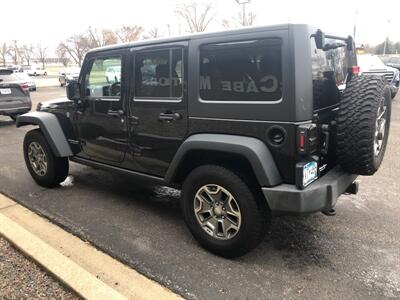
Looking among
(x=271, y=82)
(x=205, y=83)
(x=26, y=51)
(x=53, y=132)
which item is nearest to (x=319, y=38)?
(x=271, y=82)

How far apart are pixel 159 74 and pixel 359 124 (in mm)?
1800

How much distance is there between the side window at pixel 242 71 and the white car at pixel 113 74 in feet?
3.75

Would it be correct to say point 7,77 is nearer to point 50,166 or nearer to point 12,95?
point 12,95

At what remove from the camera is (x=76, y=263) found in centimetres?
312

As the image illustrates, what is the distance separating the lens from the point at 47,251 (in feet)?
10.6

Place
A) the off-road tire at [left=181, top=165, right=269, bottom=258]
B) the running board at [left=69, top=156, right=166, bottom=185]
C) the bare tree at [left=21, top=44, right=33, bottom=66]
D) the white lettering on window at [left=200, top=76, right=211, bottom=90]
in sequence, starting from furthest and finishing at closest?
the bare tree at [left=21, top=44, right=33, bottom=66] < the running board at [left=69, top=156, right=166, bottom=185] < the white lettering on window at [left=200, top=76, right=211, bottom=90] < the off-road tire at [left=181, top=165, right=269, bottom=258]

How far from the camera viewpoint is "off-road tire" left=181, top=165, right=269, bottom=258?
2.98 m

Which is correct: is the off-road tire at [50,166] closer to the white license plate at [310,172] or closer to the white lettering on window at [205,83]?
the white lettering on window at [205,83]

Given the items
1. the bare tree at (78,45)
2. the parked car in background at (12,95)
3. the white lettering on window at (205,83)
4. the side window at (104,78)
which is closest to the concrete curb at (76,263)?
the side window at (104,78)

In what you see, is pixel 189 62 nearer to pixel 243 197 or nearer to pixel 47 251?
pixel 243 197

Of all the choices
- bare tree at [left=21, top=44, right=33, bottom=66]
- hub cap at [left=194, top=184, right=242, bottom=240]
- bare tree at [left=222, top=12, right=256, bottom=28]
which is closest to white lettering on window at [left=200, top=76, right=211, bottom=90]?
hub cap at [left=194, top=184, right=242, bottom=240]

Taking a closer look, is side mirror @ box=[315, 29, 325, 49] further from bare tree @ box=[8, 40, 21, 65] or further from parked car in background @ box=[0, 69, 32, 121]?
bare tree @ box=[8, 40, 21, 65]

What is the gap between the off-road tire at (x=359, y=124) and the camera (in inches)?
110

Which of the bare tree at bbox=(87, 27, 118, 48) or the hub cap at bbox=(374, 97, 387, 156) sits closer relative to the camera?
the hub cap at bbox=(374, 97, 387, 156)
